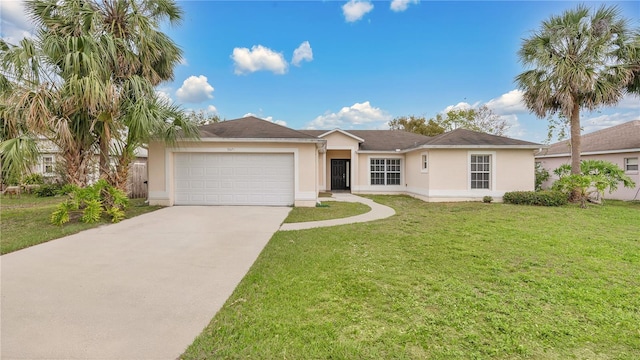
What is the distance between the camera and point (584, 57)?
12344 millimetres

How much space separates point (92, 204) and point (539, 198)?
16.8 meters

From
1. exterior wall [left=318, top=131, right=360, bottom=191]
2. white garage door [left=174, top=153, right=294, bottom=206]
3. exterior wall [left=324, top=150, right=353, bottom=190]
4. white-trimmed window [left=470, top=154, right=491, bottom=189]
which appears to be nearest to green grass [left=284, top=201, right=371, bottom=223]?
white garage door [left=174, top=153, right=294, bottom=206]

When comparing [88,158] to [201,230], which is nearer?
[201,230]

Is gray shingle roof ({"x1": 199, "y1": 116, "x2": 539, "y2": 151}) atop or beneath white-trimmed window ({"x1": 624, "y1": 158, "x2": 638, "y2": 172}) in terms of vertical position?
atop

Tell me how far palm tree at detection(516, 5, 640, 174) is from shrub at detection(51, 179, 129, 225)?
17657mm

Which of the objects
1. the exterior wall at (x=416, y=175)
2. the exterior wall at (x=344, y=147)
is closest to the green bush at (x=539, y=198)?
the exterior wall at (x=416, y=175)

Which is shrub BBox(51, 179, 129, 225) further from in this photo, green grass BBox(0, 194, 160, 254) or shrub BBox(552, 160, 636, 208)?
shrub BBox(552, 160, 636, 208)

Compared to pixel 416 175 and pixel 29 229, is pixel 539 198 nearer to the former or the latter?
pixel 416 175

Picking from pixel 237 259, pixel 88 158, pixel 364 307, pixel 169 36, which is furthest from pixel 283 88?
pixel 364 307

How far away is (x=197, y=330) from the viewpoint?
2873 mm

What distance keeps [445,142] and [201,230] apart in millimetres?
11486

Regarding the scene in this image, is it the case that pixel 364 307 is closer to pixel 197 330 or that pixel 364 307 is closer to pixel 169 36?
pixel 197 330

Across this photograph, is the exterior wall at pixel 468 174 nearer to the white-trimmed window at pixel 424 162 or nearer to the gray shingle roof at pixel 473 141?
the white-trimmed window at pixel 424 162

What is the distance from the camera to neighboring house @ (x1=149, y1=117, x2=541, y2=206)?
38.2 feet
